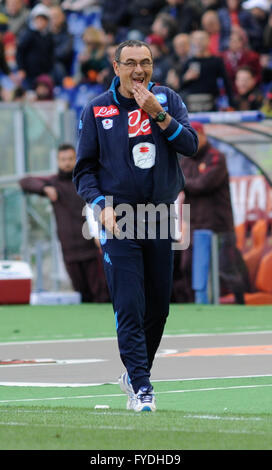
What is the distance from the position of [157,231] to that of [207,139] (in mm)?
10961

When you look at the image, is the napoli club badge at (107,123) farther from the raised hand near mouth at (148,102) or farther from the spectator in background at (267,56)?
the spectator in background at (267,56)

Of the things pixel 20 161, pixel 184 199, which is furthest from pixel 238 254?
pixel 20 161

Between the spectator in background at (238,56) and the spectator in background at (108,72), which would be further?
the spectator in background at (108,72)

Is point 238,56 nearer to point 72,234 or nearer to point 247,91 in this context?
point 247,91

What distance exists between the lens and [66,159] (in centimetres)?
1923

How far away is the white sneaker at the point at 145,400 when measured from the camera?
27.0ft

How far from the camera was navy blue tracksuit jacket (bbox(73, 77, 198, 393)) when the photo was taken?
834 cm

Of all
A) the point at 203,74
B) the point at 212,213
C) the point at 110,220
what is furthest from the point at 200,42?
the point at 110,220

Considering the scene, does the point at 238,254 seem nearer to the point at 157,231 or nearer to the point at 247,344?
the point at 247,344

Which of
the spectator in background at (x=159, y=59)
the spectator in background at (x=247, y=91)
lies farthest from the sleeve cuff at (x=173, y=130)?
the spectator in background at (x=159, y=59)

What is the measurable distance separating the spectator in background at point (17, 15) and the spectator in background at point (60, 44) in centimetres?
210

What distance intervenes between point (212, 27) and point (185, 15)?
4.23ft

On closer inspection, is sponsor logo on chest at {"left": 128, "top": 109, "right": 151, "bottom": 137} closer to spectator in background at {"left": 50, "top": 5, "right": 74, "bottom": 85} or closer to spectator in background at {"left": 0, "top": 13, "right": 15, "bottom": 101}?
spectator in background at {"left": 0, "top": 13, "right": 15, "bottom": 101}

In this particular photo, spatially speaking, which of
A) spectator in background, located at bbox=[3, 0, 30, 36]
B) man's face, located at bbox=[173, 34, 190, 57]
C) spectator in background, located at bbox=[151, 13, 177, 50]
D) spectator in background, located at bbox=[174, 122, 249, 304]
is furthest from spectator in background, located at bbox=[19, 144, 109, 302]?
spectator in background, located at bbox=[3, 0, 30, 36]
